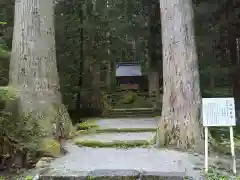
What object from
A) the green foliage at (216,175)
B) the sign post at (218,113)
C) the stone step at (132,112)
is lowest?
the green foliage at (216,175)

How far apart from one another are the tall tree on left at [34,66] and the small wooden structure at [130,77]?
15.1m

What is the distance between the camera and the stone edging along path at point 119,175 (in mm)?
5117

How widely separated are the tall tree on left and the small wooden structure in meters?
15.1

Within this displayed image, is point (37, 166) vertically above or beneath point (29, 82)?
beneath

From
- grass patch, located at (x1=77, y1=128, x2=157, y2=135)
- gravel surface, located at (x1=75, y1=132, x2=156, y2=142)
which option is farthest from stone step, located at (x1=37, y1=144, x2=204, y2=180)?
grass patch, located at (x1=77, y1=128, x2=157, y2=135)

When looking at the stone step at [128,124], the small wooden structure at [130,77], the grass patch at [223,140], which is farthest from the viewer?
the small wooden structure at [130,77]

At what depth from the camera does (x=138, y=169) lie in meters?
5.69

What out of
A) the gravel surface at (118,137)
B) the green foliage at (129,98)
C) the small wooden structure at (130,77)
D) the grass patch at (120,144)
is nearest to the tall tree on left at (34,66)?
the gravel surface at (118,137)

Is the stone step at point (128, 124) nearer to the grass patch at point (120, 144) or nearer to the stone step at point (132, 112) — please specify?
the grass patch at point (120, 144)

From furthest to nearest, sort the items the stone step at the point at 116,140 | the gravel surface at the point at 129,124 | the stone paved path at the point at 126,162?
the gravel surface at the point at 129,124
the stone step at the point at 116,140
the stone paved path at the point at 126,162

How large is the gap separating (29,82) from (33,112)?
73 cm

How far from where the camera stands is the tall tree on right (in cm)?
717

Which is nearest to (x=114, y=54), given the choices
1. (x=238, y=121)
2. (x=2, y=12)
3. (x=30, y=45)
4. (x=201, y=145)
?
(x=2, y=12)

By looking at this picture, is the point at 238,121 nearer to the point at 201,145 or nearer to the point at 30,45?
the point at 201,145
